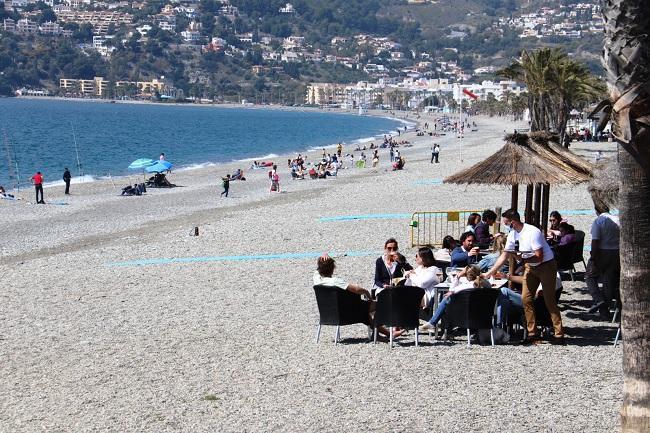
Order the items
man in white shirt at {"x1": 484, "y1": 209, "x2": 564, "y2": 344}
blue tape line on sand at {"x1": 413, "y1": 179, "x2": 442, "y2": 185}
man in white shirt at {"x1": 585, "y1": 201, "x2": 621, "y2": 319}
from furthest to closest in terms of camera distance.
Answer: blue tape line on sand at {"x1": 413, "y1": 179, "x2": 442, "y2": 185} → man in white shirt at {"x1": 585, "y1": 201, "x2": 621, "y2": 319} → man in white shirt at {"x1": 484, "y1": 209, "x2": 564, "y2": 344}

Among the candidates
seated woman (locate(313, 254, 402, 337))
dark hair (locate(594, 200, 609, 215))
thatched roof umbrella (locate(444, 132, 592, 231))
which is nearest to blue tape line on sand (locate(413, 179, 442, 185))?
thatched roof umbrella (locate(444, 132, 592, 231))

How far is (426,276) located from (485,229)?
323 cm

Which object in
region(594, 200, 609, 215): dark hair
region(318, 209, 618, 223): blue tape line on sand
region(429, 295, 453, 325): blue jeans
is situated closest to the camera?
region(429, 295, 453, 325): blue jeans

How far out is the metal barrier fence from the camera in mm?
15886

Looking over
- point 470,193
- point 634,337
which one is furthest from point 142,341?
point 470,193

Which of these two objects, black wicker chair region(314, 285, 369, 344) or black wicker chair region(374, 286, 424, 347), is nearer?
black wicker chair region(374, 286, 424, 347)

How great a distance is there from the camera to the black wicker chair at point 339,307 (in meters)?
Answer: 8.95

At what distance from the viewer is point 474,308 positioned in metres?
8.64

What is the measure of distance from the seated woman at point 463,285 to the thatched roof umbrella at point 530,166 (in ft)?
7.28

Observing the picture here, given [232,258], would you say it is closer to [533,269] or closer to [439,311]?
[439,311]

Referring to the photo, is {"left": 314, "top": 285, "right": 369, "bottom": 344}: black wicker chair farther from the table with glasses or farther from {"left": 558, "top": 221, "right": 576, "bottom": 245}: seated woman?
{"left": 558, "top": 221, "right": 576, "bottom": 245}: seated woman

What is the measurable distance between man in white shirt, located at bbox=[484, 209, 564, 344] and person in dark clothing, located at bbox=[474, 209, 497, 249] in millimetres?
3073

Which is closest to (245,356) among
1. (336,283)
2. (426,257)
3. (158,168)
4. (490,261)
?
(336,283)

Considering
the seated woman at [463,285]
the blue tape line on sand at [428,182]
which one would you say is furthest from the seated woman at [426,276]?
the blue tape line on sand at [428,182]
